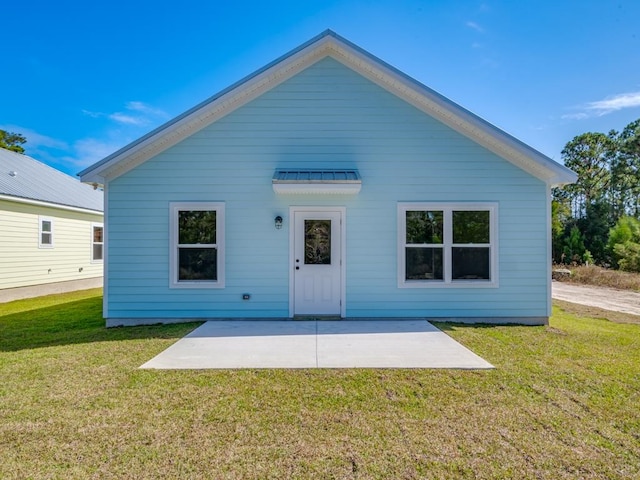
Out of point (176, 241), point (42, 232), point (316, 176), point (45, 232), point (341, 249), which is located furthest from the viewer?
point (45, 232)

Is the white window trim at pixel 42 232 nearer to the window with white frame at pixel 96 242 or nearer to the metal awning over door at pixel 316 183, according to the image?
the window with white frame at pixel 96 242

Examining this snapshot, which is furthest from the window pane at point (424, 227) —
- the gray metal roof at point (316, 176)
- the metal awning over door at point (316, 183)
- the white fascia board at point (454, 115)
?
the white fascia board at point (454, 115)

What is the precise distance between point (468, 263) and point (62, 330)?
8.52 m

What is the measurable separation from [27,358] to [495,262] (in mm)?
8512

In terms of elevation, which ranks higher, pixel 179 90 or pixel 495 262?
pixel 179 90

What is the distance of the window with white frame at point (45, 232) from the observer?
42.0 ft

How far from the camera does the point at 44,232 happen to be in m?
13.0

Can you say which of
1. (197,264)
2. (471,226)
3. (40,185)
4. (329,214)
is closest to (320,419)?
(329,214)

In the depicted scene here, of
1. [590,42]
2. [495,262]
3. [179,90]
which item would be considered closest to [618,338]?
[495,262]

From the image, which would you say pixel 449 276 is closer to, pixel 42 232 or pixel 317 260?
pixel 317 260

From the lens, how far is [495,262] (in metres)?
7.20

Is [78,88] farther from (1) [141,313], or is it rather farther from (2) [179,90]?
(1) [141,313]

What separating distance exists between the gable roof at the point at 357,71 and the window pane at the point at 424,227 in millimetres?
1885

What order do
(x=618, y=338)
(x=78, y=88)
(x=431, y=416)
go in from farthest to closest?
(x=78, y=88), (x=618, y=338), (x=431, y=416)
